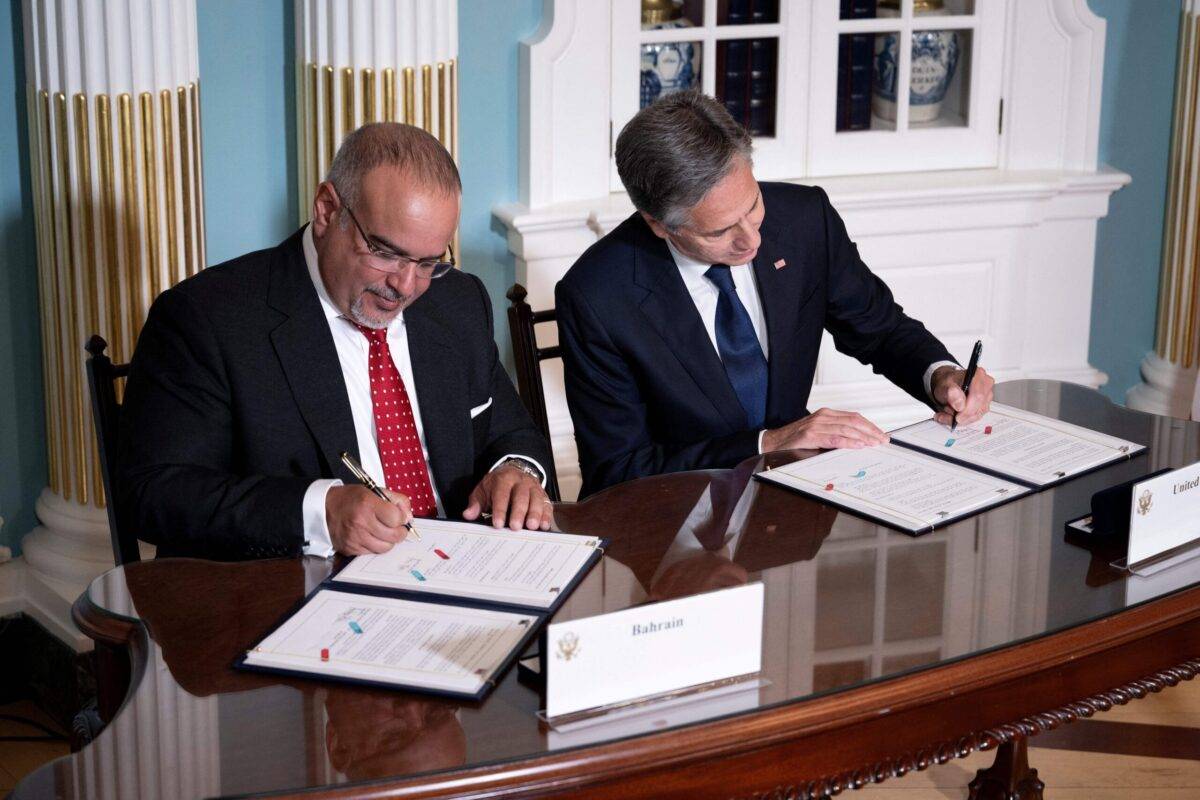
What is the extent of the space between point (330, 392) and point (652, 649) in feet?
3.26

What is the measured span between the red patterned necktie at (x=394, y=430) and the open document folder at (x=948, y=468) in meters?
0.63

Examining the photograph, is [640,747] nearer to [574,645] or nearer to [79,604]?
[574,645]

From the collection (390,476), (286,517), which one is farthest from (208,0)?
(286,517)

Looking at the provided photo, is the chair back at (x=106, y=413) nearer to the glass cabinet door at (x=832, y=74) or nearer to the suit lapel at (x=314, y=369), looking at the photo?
the suit lapel at (x=314, y=369)

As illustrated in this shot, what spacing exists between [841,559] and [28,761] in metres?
2.20

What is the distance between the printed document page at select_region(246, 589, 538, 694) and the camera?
1.88 metres

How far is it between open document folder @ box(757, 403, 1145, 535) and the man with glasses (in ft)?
1.69

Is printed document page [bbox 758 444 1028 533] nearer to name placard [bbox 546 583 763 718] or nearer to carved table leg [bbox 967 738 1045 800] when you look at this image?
name placard [bbox 546 583 763 718]

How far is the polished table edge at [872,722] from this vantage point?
5.69 ft

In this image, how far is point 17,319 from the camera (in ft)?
12.5

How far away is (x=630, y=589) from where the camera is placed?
2.17 metres

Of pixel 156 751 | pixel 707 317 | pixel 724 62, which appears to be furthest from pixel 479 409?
pixel 724 62

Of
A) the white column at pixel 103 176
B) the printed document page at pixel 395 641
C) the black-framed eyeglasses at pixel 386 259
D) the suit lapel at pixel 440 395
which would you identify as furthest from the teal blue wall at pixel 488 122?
the printed document page at pixel 395 641

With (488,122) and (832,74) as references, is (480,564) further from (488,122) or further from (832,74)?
(832,74)
